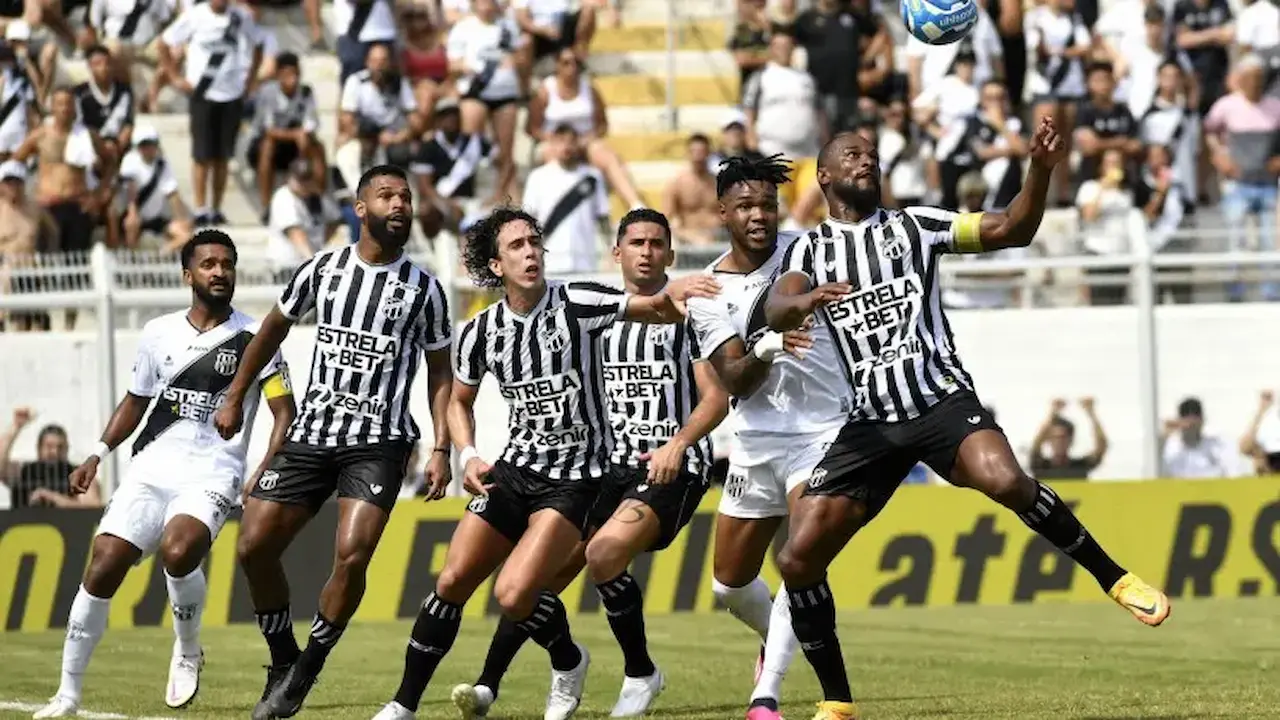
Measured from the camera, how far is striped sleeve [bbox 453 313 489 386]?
11.3 meters

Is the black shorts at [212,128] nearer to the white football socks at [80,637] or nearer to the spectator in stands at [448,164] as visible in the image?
the spectator in stands at [448,164]

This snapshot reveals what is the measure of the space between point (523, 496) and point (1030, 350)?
8.43 metres

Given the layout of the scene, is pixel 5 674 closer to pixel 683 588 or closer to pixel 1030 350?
pixel 683 588

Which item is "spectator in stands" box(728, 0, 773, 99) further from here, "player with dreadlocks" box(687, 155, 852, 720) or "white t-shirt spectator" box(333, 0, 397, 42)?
"player with dreadlocks" box(687, 155, 852, 720)

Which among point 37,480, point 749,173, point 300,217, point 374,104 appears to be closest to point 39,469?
point 37,480

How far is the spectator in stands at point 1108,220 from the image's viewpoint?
1878cm

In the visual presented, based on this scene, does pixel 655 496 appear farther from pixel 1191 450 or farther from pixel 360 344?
pixel 1191 450

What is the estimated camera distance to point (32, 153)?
70.0 ft

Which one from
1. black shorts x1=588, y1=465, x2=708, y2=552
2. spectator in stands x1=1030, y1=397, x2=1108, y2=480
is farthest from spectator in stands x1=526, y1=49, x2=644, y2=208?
black shorts x1=588, y1=465, x2=708, y2=552

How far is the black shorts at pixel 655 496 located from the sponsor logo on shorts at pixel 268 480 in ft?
4.83

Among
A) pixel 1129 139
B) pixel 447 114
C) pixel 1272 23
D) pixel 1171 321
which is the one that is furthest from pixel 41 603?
pixel 1272 23

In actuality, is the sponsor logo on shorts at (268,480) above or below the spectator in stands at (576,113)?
below

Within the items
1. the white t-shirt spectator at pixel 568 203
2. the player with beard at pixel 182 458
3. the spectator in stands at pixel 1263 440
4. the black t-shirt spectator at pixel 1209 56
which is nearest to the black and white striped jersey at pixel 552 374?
the player with beard at pixel 182 458

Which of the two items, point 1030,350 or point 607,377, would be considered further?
point 1030,350
